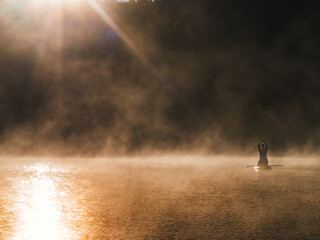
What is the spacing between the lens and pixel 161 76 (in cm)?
4328

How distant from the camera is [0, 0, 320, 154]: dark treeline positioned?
117 feet

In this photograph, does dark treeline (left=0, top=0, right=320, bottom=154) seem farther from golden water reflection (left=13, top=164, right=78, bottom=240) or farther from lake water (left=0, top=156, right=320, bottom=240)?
golden water reflection (left=13, top=164, right=78, bottom=240)

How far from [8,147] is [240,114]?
1895 cm

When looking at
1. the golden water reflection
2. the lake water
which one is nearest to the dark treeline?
the lake water

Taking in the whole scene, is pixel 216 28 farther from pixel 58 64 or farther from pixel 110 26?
pixel 58 64

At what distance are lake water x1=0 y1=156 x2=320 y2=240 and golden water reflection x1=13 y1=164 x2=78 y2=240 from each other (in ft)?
0.05

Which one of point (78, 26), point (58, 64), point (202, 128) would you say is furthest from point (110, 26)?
point (202, 128)

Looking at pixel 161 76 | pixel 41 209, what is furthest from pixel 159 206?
pixel 161 76

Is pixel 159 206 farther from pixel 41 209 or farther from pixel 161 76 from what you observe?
pixel 161 76

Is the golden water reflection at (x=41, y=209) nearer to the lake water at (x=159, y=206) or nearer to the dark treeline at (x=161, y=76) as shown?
the lake water at (x=159, y=206)

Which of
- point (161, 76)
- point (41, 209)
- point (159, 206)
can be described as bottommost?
point (41, 209)

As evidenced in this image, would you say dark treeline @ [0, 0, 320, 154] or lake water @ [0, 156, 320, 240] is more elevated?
dark treeline @ [0, 0, 320, 154]

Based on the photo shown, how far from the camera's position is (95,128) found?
3806 centimetres

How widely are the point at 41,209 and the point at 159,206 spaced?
228 centimetres
